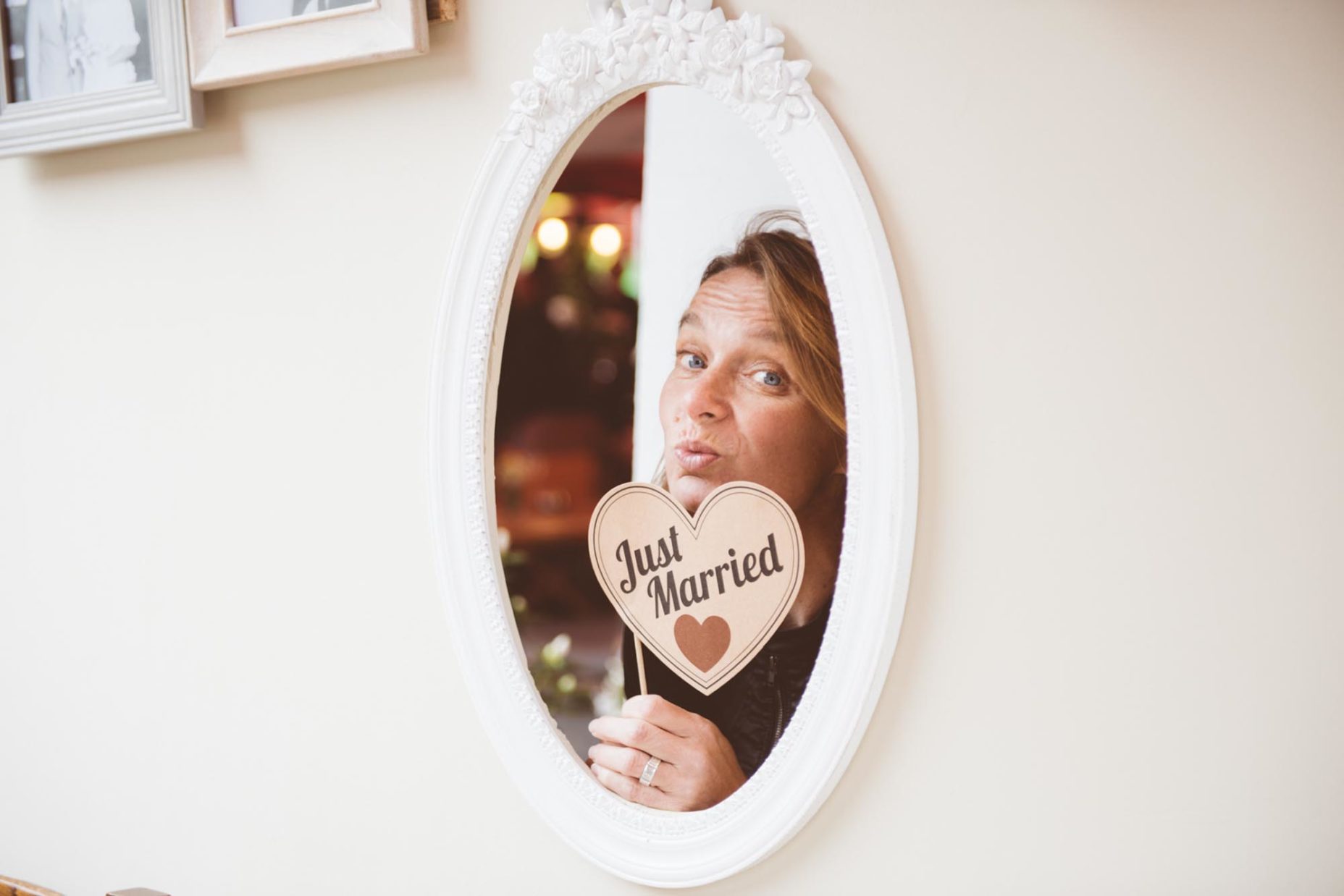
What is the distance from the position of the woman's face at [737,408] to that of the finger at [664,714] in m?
0.23

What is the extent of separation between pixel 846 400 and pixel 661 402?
223mm

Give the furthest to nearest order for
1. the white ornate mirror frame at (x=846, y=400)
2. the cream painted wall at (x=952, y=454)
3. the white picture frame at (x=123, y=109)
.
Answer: the white picture frame at (x=123, y=109) → the white ornate mirror frame at (x=846, y=400) → the cream painted wall at (x=952, y=454)

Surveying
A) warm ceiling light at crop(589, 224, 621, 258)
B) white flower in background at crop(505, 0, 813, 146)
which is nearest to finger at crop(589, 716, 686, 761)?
warm ceiling light at crop(589, 224, 621, 258)

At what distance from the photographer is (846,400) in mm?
1096

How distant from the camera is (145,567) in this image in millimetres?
1569

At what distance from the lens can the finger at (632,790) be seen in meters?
1.23

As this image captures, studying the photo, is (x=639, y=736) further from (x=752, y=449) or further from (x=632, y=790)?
(x=752, y=449)

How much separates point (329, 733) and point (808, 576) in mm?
747

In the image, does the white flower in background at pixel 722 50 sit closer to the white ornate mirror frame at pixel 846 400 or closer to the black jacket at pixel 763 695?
the white ornate mirror frame at pixel 846 400

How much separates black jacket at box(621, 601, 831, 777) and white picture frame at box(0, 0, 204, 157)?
3.32 ft

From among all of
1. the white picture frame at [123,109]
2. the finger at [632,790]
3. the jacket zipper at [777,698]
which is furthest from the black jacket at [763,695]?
the white picture frame at [123,109]

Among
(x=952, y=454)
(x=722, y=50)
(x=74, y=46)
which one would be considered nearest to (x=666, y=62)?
(x=722, y=50)

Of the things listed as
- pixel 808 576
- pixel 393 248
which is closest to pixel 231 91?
pixel 393 248

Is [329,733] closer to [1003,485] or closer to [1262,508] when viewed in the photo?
[1003,485]
